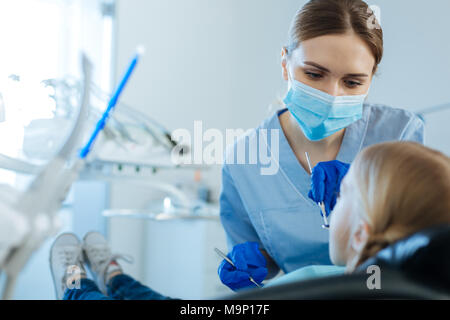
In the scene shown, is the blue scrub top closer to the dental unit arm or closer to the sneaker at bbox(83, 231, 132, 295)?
the sneaker at bbox(83, 231, 132, 295)

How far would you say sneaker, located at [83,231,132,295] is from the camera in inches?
46.0

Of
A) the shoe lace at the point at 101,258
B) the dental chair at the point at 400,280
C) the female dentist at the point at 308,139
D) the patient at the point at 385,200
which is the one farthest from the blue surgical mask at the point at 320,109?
the shoe lace at the point at 101,258

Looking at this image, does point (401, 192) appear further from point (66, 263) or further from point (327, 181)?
A: point (66, 263)

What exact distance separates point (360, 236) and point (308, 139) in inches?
15.9

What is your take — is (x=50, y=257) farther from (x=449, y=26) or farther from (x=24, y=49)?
(x=449, y=26)

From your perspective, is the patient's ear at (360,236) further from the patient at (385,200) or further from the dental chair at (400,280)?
the dental chair at (400,280)

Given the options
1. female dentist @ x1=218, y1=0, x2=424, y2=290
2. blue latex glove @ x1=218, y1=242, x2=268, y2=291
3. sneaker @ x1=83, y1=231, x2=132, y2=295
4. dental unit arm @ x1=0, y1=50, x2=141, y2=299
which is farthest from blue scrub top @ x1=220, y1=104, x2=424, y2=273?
dental unit arm @ x1=0, y1=50, x2=141, y2=299

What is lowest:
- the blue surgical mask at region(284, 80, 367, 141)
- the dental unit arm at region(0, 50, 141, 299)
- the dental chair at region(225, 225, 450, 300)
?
the dental chair at region(225, 225, 450, 300)

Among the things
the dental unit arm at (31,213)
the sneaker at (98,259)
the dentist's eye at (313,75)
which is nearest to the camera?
the dental unit arm at (31,213)

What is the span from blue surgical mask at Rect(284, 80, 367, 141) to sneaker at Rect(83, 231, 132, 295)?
0.72m

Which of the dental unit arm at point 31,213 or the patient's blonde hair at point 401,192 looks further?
the patient's blonde hair at point 401,192

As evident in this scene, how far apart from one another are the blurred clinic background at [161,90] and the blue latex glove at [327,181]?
11.4 inches

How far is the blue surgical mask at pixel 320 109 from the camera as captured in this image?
0.85 m

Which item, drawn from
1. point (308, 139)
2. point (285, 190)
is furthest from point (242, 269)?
point (308, 139)
